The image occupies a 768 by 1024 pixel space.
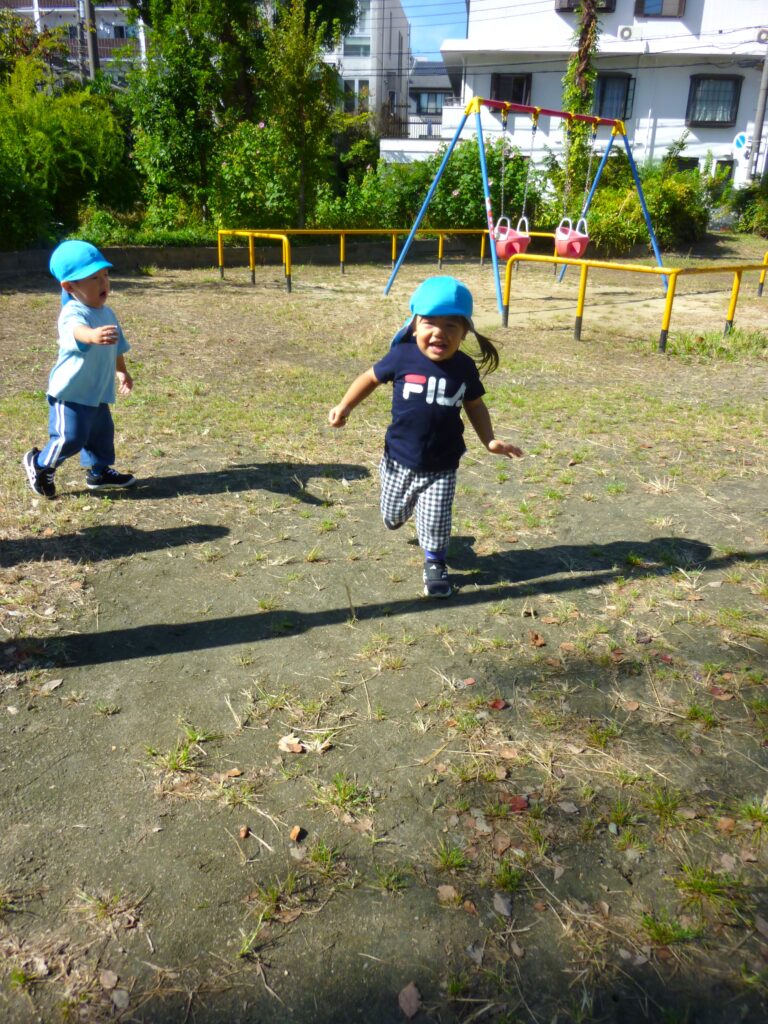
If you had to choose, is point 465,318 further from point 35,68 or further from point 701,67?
point 701,67

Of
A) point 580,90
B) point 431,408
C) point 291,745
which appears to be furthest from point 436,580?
point 580,90

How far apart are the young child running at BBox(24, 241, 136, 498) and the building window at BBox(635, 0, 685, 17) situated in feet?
118

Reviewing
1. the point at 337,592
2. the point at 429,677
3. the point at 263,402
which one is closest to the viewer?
the point at 429,677

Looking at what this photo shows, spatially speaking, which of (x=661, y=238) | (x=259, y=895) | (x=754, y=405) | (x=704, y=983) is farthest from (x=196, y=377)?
(x=661, y=238)

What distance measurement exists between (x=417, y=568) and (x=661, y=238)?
2124 centimetres

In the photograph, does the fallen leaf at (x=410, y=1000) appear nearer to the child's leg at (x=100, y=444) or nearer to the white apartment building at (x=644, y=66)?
the child's leg at (x=100, y=444)

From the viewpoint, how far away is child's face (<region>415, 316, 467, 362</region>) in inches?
131

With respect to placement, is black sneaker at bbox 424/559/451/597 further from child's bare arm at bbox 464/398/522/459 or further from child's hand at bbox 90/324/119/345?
child's hand at bbox 90/324/119/345

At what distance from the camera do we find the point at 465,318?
3.32 m

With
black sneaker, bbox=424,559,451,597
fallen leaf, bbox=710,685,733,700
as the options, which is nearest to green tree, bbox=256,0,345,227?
black sneaker, bbox=424,559,451,597

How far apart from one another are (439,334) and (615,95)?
119ft

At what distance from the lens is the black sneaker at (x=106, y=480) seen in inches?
191

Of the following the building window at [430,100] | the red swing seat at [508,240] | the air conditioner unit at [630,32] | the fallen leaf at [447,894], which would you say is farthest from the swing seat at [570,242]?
the building window at [430,100]

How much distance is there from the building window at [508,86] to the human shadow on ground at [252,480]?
3322 centimetres
